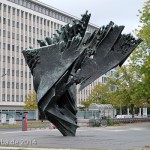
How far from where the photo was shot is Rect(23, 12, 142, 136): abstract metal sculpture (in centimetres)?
2114

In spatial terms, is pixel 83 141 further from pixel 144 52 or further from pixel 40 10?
pixel 40 10

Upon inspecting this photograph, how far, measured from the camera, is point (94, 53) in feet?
75.3

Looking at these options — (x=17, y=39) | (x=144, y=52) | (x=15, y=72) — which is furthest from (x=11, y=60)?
(x=144, y=52)

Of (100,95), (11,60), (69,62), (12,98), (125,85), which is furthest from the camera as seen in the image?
Result: (100,95)

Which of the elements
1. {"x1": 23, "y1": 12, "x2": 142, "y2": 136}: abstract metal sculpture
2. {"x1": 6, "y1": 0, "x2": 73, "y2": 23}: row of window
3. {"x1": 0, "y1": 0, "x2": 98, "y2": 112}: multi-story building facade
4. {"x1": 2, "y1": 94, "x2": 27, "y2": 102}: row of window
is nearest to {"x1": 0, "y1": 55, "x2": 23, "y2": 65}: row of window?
{"x1": 0, "y1": 0, "x2": 98, "y2": 112}: multi-story building facade

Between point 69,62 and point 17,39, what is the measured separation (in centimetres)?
7674

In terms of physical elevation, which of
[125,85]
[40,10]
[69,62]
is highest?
[40,10]

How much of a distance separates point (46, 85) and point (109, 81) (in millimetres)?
58137

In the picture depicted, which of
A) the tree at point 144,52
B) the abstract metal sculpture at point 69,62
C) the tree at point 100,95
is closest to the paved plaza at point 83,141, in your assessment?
the abstract metal sculpture at point 69,62

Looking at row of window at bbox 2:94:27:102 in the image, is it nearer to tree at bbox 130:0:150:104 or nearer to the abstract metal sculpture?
tree at bbox 130:0:150:104

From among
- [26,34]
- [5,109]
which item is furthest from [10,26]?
[5,109]

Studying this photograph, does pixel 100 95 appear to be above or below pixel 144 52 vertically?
below

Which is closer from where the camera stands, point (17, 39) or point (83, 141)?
point (83, 141)

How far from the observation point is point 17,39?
315 ft
